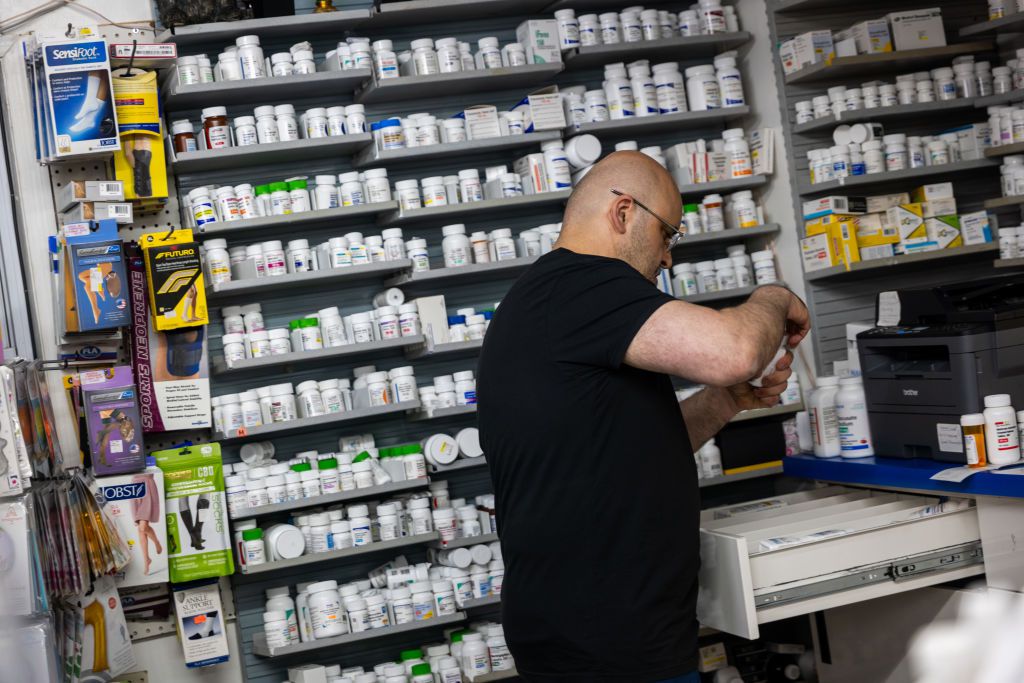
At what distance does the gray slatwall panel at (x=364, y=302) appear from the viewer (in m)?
4.26

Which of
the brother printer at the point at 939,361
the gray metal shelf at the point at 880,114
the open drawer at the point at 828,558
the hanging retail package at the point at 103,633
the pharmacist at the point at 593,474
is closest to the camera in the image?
the pharmacist at the point at 593,474

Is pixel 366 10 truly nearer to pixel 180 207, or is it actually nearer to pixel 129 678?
pixel 180 207

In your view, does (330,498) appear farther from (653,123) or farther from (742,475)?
(653,123)

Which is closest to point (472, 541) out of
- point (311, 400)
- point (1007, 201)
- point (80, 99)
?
point (311, 400)

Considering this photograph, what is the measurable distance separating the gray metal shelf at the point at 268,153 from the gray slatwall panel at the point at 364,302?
0.06 m

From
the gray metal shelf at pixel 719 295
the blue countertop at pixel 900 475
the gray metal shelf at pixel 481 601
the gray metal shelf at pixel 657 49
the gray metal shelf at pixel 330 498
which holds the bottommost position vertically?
the gray metal shelf at pixel 481 601

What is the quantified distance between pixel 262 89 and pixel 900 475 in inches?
106

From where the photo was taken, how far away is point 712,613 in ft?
9.81

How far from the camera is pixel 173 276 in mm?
3951

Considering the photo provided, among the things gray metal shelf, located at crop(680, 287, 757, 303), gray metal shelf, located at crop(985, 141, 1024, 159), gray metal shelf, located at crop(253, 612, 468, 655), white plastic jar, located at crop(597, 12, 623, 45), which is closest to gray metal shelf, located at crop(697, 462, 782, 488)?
gray metal shelf, located at crop(680, 287, 757, 303)

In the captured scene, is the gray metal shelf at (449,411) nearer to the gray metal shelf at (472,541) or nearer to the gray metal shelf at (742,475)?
the gray metal shelf at (472,541)


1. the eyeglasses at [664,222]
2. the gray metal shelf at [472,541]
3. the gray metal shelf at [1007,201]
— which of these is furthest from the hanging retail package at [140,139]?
the gray metal shelf at [1007,201]

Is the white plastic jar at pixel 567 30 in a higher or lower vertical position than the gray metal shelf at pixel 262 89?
higher

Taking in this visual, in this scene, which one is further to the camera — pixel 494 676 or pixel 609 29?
pixel 609 29
